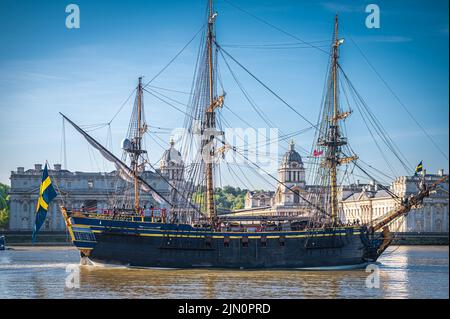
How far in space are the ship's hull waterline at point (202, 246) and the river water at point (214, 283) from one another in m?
1.62

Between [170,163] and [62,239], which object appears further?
[170,163]

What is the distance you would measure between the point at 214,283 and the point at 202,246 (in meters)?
13.2

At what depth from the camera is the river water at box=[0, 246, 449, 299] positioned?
45188 millimetres

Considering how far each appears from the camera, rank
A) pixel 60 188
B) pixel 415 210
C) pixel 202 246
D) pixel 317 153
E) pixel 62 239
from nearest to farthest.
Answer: pixel 202 246, pixel 317 153, pixel 62 239, pixel 60 188, pixel 415 210

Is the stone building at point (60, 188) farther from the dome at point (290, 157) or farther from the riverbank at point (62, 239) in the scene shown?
the dome at point (290, 157)

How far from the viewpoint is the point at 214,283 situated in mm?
51812

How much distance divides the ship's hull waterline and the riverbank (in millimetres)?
63242

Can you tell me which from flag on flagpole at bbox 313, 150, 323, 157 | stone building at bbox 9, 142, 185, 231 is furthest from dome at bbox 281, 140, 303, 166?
flag on flagpole at bbox 313, 150, 323, 157

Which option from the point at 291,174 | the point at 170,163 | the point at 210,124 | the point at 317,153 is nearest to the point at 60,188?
the point at 170,163

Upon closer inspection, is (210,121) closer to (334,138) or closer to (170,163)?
(334,138)

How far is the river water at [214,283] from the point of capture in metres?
45.2

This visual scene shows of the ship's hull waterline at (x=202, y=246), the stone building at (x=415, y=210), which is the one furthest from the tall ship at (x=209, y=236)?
the stone building at (x=415, y=210)

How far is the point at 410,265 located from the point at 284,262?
13701 mm

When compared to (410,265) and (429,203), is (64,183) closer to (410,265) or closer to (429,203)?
(429,203)
